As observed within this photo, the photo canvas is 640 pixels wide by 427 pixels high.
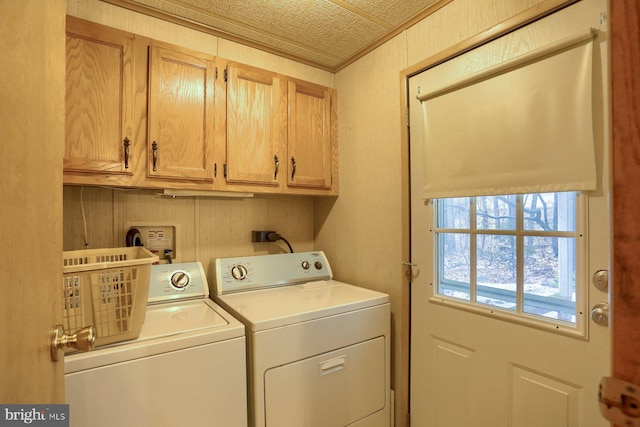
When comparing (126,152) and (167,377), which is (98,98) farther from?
(167,377)

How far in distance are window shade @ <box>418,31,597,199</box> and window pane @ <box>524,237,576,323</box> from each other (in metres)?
0.21

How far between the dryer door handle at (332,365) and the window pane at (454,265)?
23.4 inches

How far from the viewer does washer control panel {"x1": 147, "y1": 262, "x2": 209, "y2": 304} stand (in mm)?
1496

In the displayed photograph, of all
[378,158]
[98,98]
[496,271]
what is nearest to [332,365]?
[496,271]

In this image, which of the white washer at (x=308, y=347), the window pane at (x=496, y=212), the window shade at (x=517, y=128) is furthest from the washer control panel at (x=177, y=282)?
the window pane at (x=496, y=212)

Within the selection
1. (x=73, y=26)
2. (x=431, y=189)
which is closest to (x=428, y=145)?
(x=431, y=189)

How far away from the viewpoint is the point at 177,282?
1567 millimetres

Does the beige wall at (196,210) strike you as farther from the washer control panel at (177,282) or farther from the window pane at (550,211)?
the window pane at (550,211)

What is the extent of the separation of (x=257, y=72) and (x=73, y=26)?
33.0 inches

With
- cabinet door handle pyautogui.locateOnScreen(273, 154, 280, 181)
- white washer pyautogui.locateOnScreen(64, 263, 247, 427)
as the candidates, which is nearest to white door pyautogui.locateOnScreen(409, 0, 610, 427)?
cabinet door handle pyautogui.locateOnScreen(273, 154, 280, 181)

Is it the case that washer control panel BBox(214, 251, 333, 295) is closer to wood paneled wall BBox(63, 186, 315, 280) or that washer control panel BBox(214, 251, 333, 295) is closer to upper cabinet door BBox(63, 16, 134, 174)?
wood paneled wall BBox(63, 186, 315, 280)

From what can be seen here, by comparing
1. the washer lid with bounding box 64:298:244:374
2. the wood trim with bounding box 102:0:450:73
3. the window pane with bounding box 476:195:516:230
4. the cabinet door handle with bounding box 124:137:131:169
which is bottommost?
the washer lid with bounding box 64:298:244:374

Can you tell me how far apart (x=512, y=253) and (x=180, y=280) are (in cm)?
161

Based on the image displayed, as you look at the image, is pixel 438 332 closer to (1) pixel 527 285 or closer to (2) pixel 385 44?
(1) pixel 527 285
